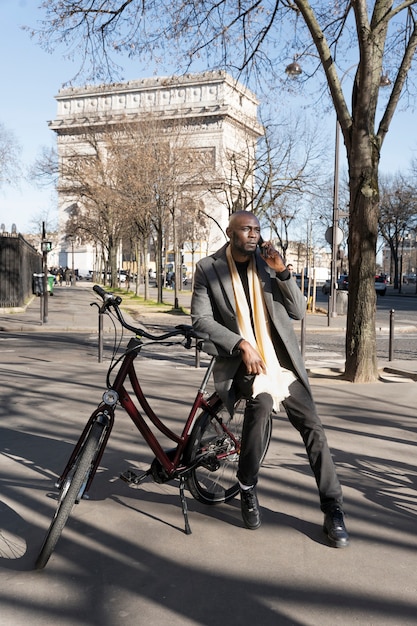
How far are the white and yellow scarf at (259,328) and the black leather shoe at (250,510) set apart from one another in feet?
1.82

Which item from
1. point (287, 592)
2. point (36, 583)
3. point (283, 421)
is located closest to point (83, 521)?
point (36, 583)

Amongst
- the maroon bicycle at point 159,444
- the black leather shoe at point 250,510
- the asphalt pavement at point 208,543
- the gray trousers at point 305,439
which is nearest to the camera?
the asphalt pavement at point 208,543

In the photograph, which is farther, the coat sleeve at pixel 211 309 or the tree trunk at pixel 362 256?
the tree trunk at pixel 362 256

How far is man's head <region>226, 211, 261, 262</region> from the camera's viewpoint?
4.25 meters

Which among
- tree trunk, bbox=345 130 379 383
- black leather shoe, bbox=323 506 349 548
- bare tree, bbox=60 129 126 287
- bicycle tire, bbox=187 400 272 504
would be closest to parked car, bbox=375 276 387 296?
bare tree, bbox=60 129 126 287

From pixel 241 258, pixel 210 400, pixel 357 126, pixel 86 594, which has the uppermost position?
pixel 357 126

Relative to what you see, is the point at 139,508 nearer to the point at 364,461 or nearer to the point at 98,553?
the point at 98,553

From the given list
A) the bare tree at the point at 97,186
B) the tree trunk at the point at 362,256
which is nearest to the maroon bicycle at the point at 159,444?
the tree trunk at the point at 362,256

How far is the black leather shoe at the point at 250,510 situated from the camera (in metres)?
4.38

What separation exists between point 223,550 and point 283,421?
369 centimetres

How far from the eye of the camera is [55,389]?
9.40 m

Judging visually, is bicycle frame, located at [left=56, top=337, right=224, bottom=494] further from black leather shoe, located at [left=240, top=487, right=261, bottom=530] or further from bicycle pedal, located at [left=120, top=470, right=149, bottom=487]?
black leather shoe, located at [left=240, top=487, right=261, bottom=530]

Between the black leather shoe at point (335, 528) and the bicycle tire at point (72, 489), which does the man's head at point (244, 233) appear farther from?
the black leather shoe at point (335, 528)

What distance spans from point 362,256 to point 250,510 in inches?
263
